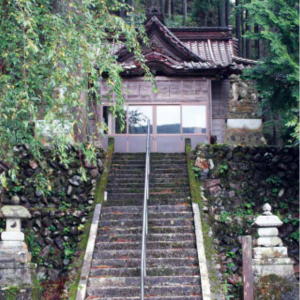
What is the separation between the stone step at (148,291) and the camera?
33.9 ft

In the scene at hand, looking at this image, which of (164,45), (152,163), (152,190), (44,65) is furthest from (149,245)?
(164,45)

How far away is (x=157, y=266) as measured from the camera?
1099 cm

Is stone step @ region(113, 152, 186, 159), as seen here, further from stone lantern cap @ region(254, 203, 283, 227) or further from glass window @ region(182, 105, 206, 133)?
stone lantern cap @ region(254, 203, 283, 227)

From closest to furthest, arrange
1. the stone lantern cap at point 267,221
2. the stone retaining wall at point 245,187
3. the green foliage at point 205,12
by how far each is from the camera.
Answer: the stone lantern cap at point 267,221, the stone retaining wall at point 245,187, the green foliage at point 205,12

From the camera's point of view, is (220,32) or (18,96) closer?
(18,96)

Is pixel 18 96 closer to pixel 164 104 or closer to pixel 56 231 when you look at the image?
pixel 56 231

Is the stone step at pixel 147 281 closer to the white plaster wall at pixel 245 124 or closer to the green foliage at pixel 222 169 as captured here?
the green foliage at pixel 222 169

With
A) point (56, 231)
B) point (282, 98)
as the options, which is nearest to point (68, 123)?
point (56, 231)

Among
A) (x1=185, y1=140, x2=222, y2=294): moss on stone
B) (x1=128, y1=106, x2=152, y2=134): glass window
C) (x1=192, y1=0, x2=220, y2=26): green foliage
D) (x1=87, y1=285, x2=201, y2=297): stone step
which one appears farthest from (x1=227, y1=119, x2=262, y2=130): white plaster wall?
(x1=192, y1=0, x2=220, y2=26): green foliage

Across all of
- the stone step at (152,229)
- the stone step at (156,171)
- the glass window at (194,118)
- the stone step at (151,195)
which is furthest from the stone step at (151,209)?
the glass window at (194,118)

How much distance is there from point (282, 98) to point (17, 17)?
707 centimetres

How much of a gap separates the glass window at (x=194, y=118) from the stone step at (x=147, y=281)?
8.32m

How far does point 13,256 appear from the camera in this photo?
423 inches

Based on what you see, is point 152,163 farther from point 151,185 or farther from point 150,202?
point 150,202
